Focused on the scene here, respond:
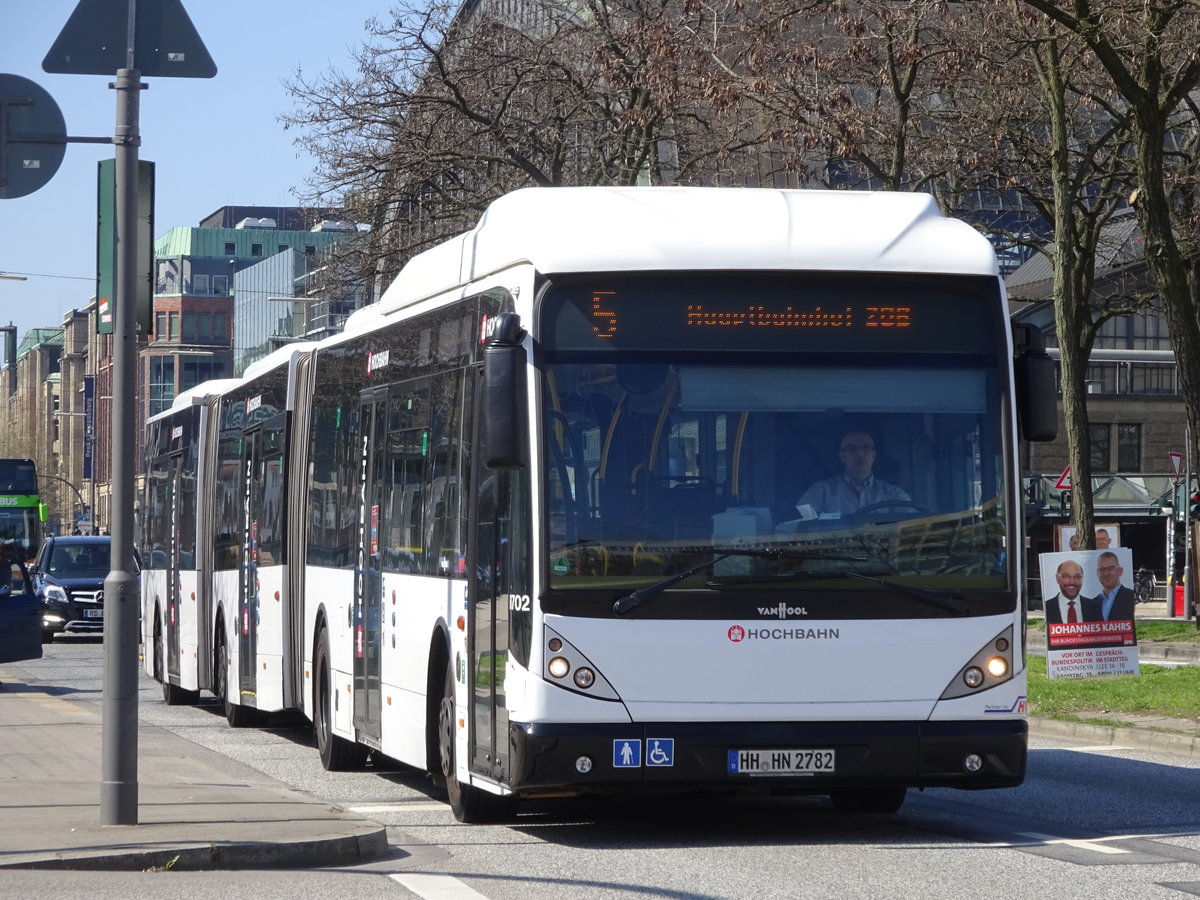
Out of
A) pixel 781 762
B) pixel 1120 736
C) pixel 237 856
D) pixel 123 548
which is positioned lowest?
pixel 1120 736

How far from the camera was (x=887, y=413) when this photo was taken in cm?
1033

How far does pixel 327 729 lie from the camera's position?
15188 millimetres

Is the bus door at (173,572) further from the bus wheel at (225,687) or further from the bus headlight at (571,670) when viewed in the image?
the bus headlight at (571,670)

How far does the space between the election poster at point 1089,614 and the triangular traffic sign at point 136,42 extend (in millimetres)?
12445

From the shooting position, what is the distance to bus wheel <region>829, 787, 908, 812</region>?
11719 mm

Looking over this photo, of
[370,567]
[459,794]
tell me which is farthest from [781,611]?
[370,567]

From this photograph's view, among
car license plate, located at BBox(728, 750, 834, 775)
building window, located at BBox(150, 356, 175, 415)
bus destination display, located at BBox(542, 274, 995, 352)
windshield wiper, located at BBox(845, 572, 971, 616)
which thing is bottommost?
car license plate, located at BBox(728, 750, 834, 775)

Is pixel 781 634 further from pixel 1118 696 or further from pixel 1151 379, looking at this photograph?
pixel 1151 379

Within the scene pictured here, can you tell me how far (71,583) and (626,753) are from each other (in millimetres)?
30901

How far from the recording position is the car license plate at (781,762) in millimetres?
10023

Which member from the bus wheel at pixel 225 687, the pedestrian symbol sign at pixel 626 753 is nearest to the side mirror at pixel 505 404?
the pedestrian symbol sign at pixel 626 753

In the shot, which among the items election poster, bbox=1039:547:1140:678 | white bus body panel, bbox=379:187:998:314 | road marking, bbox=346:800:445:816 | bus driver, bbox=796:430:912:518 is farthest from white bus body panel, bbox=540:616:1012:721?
election poster, bbox=1039:547:1140:678

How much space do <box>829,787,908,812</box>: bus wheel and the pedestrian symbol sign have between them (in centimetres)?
216

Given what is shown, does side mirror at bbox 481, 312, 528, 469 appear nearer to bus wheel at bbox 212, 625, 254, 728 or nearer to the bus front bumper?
the bus front bumper
